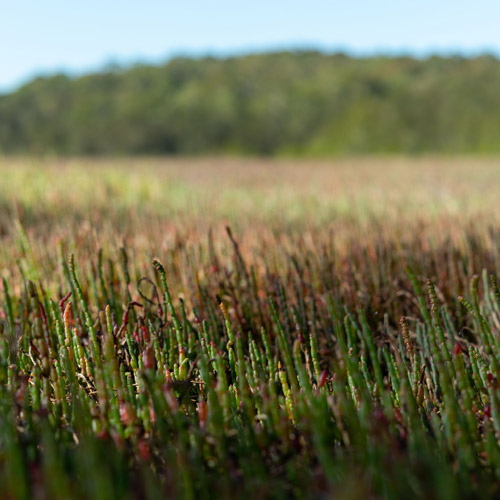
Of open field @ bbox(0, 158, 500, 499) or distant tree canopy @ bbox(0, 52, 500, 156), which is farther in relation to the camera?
distant tree canopy @ bbox(0, 52, 500, 156)

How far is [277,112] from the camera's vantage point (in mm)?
34812

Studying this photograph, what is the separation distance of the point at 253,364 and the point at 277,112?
34.2 m

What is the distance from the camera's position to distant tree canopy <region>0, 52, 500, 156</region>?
92.4 ft

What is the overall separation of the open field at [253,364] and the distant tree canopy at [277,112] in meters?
21.9

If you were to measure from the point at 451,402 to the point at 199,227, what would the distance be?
3.24m

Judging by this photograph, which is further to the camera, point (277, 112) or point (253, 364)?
point (277, 112)

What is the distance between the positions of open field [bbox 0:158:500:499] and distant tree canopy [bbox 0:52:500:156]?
21880 mm

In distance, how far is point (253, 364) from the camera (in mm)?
1550

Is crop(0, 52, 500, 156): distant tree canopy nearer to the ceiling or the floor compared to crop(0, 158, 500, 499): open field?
nearer to the ceiling

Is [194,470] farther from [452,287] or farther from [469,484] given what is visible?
[452,287]

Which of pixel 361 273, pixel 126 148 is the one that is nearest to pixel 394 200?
pixel 361 273

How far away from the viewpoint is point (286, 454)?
4.10 ft

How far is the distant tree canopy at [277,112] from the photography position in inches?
1109

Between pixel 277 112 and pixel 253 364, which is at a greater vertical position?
pixel 277 112
